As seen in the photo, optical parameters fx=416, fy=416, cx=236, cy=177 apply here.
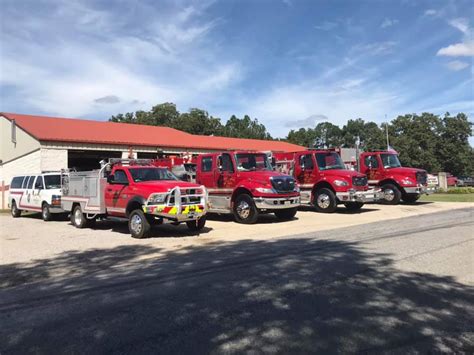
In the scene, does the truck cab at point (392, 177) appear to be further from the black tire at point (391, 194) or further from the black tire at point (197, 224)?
the black tire at point (197, 224)

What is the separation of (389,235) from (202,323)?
277 inches

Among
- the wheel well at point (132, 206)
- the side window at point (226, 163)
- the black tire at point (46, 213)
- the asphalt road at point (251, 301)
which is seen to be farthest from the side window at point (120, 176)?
the black tire at point (46, 213)

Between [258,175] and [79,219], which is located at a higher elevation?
[258,175]

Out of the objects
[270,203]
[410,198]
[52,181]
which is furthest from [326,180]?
[52,181]

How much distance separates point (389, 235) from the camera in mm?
10203

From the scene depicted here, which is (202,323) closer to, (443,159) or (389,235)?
(389,235)

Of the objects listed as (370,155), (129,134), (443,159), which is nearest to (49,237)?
(370,155)

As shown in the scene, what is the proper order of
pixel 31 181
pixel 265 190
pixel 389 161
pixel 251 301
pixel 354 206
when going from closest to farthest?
pixel 251 301, pixel 265 190, pixel 354 206, pixel 31 181, pixel 389 161

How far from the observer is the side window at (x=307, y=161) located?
56.0 ft

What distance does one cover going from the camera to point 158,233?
40.5 feet

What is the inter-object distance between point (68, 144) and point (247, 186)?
643 inches

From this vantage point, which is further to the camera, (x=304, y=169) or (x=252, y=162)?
(x=304, y=169)

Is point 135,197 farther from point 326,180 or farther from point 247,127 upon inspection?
point 247,127

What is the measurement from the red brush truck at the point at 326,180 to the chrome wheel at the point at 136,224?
709cm
